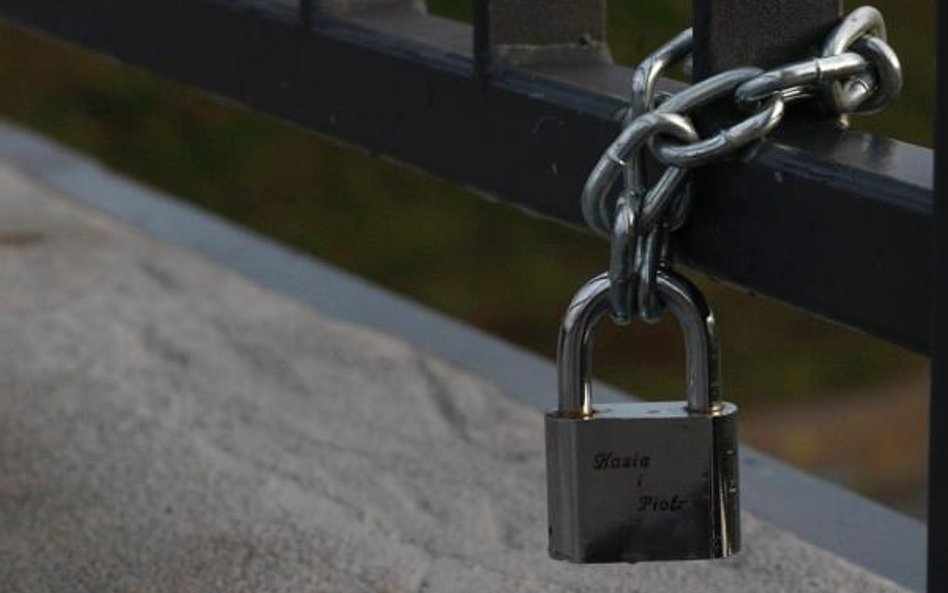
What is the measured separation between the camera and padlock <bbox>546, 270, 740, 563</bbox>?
4.55 feet

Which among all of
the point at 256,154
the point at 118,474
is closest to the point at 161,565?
the point at 118,474

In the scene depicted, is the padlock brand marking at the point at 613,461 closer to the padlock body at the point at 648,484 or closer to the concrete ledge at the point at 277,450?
the padlock body at the point at 648,484

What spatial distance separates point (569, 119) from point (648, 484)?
406 millimetres

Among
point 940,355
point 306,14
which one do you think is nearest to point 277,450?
point 306,14

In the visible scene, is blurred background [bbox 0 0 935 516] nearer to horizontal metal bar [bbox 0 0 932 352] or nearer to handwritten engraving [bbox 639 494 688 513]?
horizontal metal bar [bbox 0 0 932 352]

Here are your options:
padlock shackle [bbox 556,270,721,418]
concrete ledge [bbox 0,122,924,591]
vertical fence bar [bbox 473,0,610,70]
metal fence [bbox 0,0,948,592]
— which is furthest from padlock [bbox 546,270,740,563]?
concrete ledge [bbox 0,122,924,591]

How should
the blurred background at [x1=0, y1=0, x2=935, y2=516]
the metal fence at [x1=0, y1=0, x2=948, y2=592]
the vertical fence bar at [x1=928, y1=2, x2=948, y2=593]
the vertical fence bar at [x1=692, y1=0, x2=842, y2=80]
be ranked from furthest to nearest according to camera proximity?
the blurred background at [x1=0, y1=0, x2=935, y2=516], the vertical fence bar at [x1=692, y1=0, x2=842, y2=80], the metal fence at [x1=0, y1=0, x2=948, y2=592], the vertical fence bar at [x1=928, y1=2, x2=948, y2=593]

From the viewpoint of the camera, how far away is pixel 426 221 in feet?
22.4

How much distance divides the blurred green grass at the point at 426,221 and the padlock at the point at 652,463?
4770 millimetres

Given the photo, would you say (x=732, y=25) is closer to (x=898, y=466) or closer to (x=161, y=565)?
(x=161, y=565)

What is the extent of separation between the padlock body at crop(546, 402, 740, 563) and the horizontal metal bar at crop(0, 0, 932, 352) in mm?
130

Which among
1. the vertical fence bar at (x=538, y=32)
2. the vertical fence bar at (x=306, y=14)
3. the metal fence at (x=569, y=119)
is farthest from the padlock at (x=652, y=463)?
the vertical fence bar at (x=306, y=14)

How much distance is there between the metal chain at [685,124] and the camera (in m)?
1.38

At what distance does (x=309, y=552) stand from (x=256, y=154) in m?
5.12
